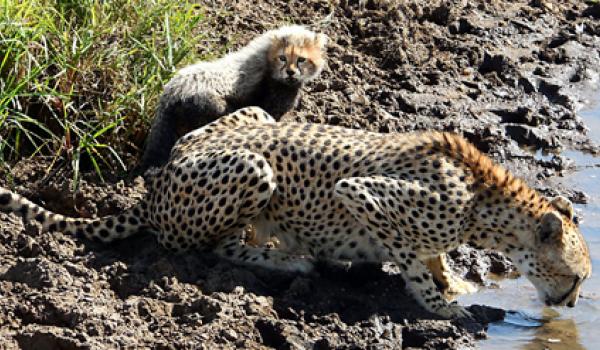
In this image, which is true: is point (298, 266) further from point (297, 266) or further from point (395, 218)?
point (395, 218)

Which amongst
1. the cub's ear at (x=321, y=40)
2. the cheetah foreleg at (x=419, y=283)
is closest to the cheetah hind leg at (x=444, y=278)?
the cheetah foreleg at (x=419, y=283)

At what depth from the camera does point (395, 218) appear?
6156mm

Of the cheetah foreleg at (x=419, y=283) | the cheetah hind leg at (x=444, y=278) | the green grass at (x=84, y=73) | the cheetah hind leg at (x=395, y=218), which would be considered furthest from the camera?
the green grass at (x=84, y=73)

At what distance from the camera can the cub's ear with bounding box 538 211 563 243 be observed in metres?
6.18

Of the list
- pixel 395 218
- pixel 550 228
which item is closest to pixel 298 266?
pixel 395 218

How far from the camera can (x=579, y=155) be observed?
8531 mm

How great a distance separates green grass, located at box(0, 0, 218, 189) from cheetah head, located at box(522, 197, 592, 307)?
2132 millimetres

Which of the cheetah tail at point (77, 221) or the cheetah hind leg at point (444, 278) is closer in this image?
the cheetah tail at point (77, 221)

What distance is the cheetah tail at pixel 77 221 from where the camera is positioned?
6.23 meters

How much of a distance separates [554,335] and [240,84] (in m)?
2.41

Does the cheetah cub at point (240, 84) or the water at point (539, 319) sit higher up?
the cheetah cub at point (240, 84)

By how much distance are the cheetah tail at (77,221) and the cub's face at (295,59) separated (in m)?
1.93

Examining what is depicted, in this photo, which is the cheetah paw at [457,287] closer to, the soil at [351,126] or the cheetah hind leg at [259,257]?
the soil at [351,126]

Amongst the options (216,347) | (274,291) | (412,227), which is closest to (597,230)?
(412,227)
